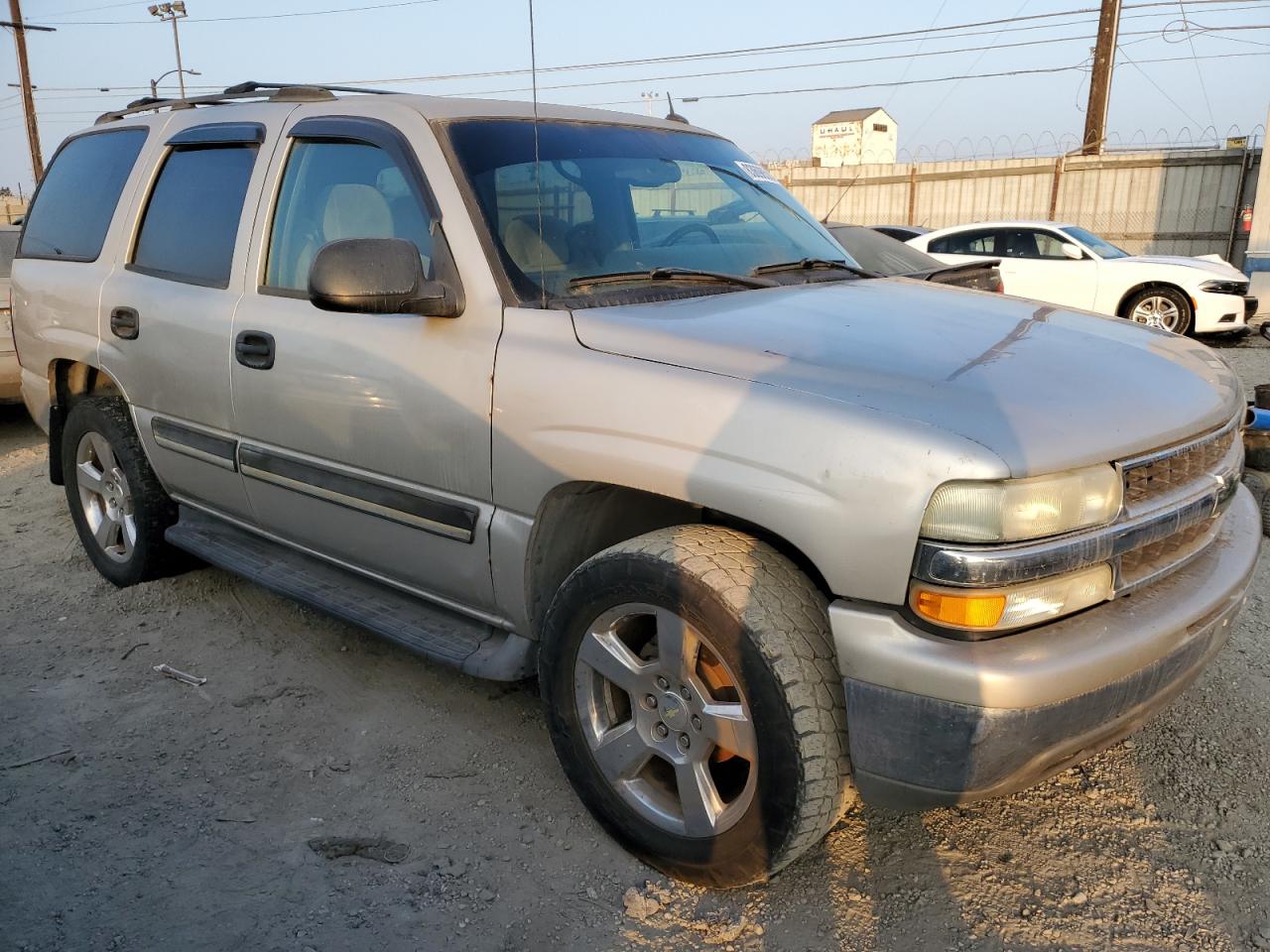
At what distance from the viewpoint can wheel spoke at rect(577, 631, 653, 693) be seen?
2402 millimetres

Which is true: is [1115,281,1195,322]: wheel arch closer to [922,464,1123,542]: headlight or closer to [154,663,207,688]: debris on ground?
[922,464,1123,542]: headlight

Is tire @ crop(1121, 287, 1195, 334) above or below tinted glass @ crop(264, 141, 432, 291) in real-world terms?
below

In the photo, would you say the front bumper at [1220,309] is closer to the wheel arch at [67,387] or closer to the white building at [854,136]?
the wheel arch at [67,387]

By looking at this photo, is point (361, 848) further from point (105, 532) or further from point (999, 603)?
point (105, 532)

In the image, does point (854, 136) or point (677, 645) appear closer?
point (677, 645)

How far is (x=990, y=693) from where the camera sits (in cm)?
192

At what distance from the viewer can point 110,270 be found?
402cm

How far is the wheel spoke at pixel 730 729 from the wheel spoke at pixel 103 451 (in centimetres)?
313

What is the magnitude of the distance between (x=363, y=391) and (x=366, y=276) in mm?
455

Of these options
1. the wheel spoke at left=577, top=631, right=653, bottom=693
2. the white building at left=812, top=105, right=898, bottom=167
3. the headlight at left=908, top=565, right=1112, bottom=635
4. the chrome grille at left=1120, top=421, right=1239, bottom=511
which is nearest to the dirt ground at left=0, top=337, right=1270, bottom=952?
the wheel spoke at left=577, top=631, right=653, bottom=693

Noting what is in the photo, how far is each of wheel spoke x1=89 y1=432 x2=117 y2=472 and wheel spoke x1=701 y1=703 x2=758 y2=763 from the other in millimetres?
3128

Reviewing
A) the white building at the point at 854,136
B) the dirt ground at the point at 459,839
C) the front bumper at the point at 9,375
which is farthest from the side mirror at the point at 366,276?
the white building at the point at 854,136

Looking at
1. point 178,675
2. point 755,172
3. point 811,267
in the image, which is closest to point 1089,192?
point 755,172

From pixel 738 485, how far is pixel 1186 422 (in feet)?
3.47
